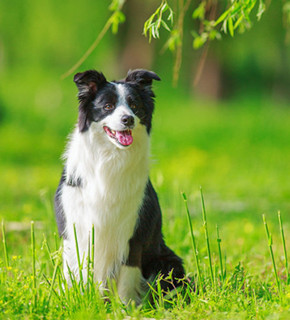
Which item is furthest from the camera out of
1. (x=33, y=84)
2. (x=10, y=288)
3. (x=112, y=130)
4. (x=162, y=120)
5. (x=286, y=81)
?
(x=286, y=81)

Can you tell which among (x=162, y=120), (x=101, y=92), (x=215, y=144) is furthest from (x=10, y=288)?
(x=162, y=120)

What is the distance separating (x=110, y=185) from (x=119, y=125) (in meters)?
0.45

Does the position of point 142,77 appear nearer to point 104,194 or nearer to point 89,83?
point 89,83

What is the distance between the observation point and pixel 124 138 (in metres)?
4.02

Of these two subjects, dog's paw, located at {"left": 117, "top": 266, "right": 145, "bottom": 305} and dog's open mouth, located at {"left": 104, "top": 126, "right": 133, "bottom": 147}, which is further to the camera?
dog's paw, located at {"left": 117, "top": 266, "right": 145, "bottom": 305}

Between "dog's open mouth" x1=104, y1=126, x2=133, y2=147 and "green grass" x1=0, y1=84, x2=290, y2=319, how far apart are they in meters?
0.73

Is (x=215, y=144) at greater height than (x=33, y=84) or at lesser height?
lesser

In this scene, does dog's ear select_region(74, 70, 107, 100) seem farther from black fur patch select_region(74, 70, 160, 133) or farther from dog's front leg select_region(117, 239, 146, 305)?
dog's front leg select_region(117, 239, 146, 305)

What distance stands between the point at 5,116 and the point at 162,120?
4.09 metres

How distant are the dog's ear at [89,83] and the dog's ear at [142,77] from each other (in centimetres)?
23

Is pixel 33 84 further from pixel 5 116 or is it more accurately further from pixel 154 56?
pixel 5 116

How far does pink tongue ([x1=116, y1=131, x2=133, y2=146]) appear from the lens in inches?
158

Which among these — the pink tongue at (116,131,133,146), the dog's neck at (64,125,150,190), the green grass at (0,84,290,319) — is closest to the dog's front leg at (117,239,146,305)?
the green grass at (0,84,290,319)

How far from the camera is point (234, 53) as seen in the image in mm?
17891
